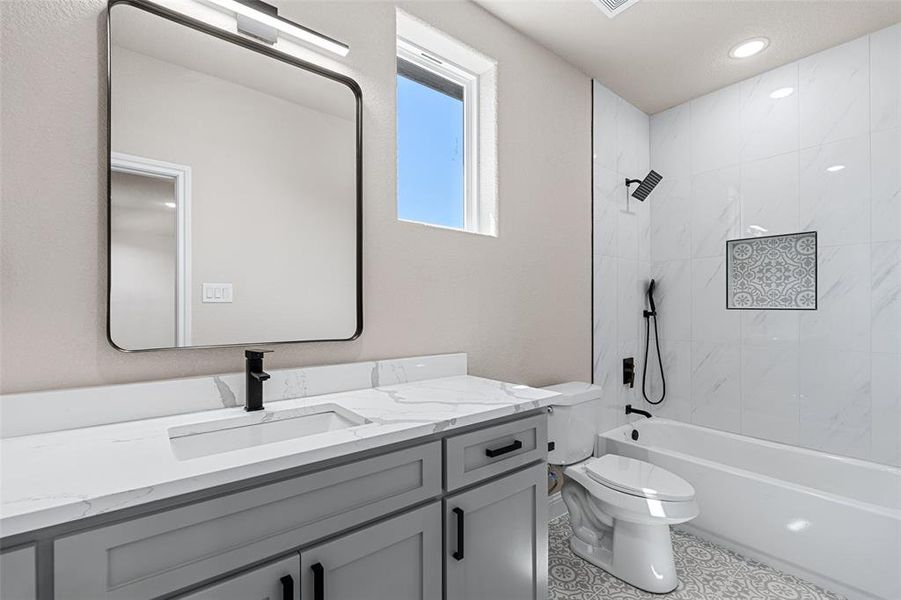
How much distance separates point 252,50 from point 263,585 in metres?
1.46

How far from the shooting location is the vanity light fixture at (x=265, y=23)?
1.29 m

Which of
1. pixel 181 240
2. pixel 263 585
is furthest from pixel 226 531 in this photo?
pixel 181 240

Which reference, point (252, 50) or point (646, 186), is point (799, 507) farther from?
point (252, 50)

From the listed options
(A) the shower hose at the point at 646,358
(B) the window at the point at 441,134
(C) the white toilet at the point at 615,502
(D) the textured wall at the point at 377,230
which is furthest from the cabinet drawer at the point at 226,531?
(A) the shower hose at the point at 646,358

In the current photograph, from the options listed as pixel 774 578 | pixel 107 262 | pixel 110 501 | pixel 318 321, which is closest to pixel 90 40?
pixel 107 262

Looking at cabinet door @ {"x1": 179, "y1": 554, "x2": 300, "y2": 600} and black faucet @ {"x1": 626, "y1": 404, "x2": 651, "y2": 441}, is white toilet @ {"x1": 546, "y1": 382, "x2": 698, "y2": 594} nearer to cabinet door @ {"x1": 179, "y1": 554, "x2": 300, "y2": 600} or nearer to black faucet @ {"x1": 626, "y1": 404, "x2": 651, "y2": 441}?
black faucet @ {"x1": 626, "y1": 404, "x2": 651, "y2": 441}

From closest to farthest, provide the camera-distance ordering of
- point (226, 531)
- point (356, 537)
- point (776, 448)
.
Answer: point (226, 531)
point (356, 537)
point (776, 448)

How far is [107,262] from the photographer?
3.73ft

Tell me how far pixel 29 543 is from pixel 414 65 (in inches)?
80.9

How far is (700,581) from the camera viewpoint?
1909 millimetres

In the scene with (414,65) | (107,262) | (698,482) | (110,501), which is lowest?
(698,482)

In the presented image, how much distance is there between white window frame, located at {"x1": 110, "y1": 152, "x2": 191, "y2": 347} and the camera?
1223 mm

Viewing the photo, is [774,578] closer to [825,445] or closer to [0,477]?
[825,445]

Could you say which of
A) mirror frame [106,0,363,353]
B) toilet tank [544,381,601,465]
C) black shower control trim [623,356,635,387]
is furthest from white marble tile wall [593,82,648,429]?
mirror frame [106,0,363,353]
